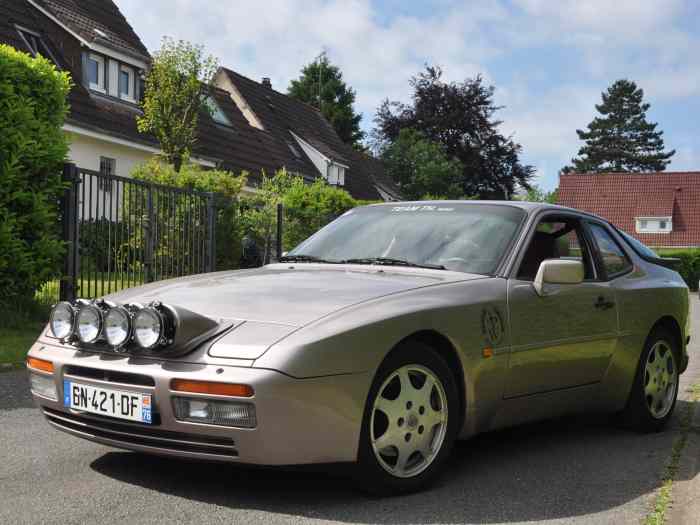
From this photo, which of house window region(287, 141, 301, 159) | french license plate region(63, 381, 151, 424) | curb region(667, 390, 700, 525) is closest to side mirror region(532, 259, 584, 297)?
curb region(667, 390, 700, 525)

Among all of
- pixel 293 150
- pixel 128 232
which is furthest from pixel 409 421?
pixel 293 150

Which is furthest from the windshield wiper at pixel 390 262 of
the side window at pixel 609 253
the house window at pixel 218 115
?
the house window at pixel 218 115

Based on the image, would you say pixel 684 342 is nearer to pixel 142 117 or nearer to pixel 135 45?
pixel 142 117

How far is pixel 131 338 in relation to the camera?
4.08 m

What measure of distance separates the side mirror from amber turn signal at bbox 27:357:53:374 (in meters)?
2.57

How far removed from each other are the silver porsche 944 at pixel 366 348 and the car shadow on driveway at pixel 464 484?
207mm

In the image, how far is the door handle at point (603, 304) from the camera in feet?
18.7

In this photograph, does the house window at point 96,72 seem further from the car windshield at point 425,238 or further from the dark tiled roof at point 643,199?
the dark tiled roof at point 643,199

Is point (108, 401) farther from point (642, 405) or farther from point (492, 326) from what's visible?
point (642, 405)

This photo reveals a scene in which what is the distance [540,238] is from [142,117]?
81.4ft

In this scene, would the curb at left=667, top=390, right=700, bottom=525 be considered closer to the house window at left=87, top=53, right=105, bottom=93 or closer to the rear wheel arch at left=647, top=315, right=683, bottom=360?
the rear wheel arch at left=647, top=315, right=683, bottom=360

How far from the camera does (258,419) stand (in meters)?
3.78

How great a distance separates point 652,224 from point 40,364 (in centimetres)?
6226

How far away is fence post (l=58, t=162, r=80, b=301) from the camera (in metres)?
10.8
